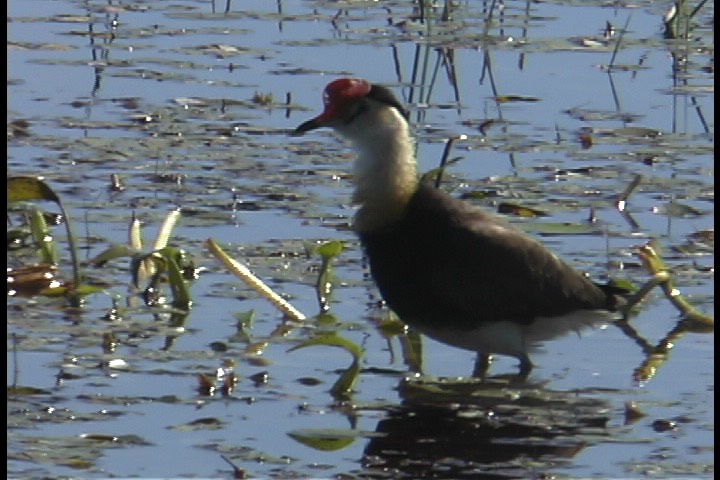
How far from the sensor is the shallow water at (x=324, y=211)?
763 cm

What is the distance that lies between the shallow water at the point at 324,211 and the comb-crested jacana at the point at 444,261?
0.65 ft

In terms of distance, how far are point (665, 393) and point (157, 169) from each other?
348 cm

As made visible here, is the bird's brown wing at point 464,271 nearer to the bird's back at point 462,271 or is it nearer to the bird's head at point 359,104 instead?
the bird's back at point 462,271

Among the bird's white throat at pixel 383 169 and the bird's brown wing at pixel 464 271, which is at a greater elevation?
the bird's white throat at pixel 383 169

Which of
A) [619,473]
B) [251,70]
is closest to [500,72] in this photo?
[251,70]

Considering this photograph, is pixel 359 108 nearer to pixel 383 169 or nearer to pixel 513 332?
pixel 383 169

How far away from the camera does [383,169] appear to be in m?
8.70

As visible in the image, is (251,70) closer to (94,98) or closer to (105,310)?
(94,98)

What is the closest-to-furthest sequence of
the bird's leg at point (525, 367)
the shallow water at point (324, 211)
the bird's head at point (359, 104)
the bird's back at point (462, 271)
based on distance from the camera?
1. the shallow water at point (324, 211)
2. the bird's back at point (462, 271)
3. the bird's leg at point (525, 367)
4. the bird's head at point (359, 104)

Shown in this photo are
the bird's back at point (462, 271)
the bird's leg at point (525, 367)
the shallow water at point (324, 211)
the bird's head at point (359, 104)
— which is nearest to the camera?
the shallow water at point (324, 211)

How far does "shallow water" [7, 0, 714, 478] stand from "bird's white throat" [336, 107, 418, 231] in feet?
1.83

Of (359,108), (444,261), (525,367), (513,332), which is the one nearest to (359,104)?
Answer: (359,108)

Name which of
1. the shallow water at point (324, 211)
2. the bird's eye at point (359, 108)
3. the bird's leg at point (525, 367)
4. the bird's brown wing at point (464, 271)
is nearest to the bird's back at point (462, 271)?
the bird's brown wing at point (464, 271)

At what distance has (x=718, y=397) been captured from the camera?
824 centimetres
